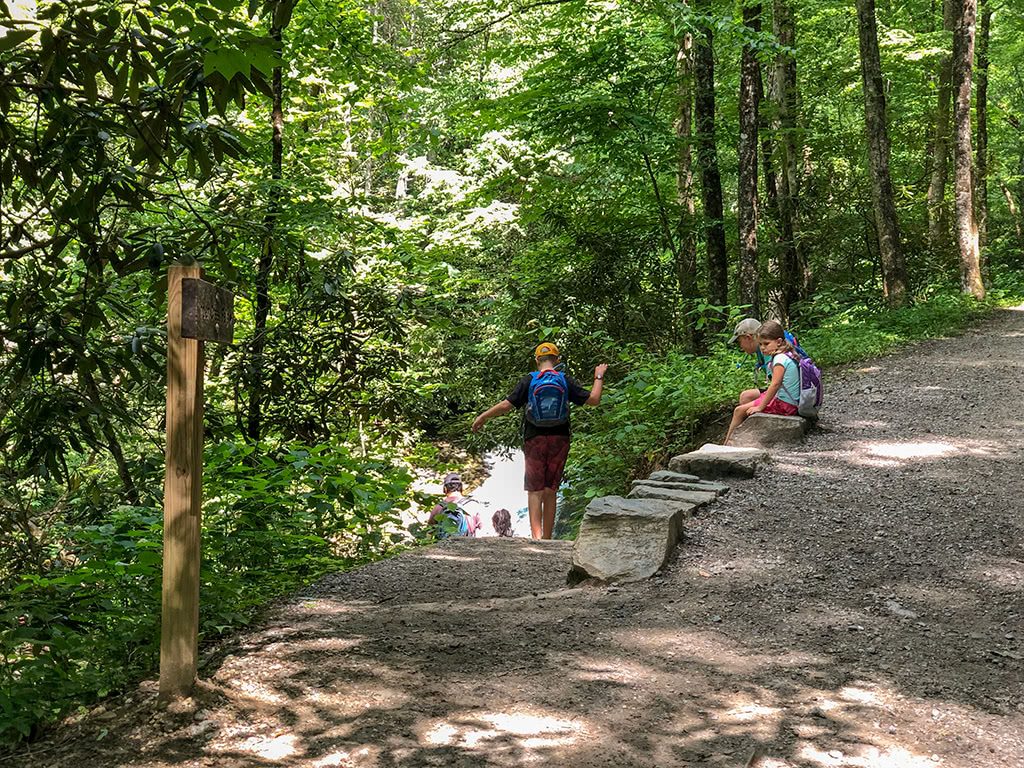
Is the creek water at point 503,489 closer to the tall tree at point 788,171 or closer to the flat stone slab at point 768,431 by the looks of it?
the tall tree at point 788,171

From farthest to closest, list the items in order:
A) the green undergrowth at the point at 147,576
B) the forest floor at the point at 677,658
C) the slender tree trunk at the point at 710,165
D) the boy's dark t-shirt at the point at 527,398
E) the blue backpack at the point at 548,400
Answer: the slender tree trunk at the point at 710,165
the boy's dark t-shirt at the point at 527,398
the blue backpack at the point at 548,400
the green undergrowth at the point at 147,576
the forest floor at the point at 677,658

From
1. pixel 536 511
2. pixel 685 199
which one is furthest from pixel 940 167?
pixel 536 511

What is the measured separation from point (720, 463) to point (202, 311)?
5.04 meters

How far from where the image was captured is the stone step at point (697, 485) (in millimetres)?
7059

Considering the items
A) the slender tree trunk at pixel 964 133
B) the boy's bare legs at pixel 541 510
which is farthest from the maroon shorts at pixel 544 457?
the slender tree trunk at pixel 964 133

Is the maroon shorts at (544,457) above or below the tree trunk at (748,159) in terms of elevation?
below

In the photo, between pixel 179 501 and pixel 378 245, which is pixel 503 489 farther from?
pixel 179 501

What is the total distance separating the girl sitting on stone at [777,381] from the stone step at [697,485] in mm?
1449

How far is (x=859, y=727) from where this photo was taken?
11.8 feet

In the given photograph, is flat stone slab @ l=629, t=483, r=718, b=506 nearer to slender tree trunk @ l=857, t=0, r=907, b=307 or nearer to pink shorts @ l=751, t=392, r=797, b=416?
pink shorts @ l=751, t=392, r=797, b=416

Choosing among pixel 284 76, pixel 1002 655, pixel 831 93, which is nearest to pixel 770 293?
Answer: pixel 831 93

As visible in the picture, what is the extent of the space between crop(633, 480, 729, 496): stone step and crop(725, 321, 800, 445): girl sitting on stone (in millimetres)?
1449

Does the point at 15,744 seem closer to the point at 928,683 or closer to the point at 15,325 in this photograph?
the point at 15,325

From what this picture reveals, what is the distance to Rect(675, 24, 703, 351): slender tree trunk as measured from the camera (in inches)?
541
